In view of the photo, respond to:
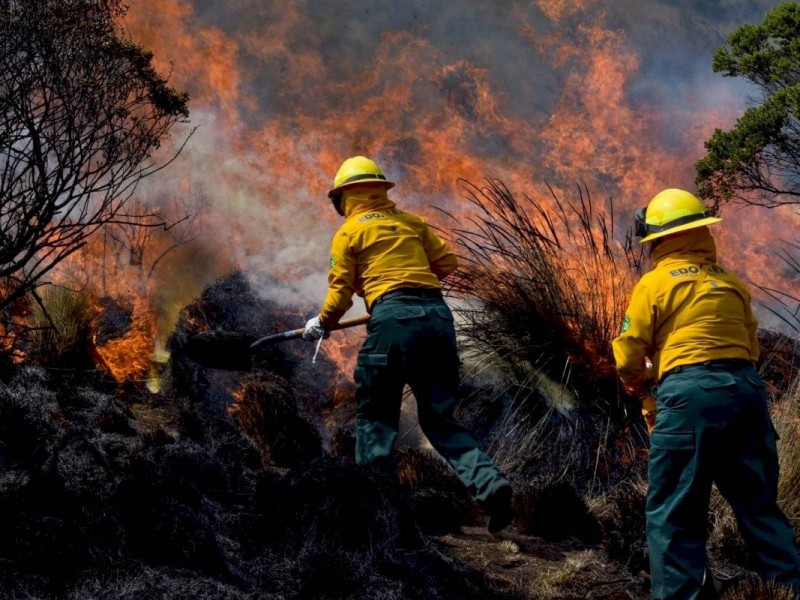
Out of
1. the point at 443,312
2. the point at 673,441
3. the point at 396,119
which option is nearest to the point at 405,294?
the point at 443,312

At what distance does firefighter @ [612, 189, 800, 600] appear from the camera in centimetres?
344

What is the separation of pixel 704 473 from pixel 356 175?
8.45 feet

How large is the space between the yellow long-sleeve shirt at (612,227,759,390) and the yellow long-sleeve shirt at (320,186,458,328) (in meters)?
1.38

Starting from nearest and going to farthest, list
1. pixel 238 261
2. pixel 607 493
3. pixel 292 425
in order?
1. pixel 607 493
2. pixel 292 425
3. pixel 238 261

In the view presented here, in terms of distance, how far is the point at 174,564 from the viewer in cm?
366

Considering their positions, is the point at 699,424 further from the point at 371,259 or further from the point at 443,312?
the point at 371,259

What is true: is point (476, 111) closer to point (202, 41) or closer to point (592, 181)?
point (592, 181)

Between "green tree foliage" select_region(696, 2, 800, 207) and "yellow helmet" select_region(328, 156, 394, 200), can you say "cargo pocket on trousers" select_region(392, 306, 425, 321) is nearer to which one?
"yellow helmet" select_region(328, 156, 394, 200)

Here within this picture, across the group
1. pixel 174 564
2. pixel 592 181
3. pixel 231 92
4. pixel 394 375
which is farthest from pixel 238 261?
pixel 174 564

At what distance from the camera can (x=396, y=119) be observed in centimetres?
1241

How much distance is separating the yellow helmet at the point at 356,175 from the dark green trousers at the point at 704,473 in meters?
2.23

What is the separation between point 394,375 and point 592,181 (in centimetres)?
932

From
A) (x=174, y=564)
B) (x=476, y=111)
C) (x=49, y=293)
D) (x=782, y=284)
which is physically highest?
(x=476, y=111)

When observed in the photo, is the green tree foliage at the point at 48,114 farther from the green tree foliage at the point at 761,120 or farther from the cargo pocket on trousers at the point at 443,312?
the green tree foliage at the point at 761,120
